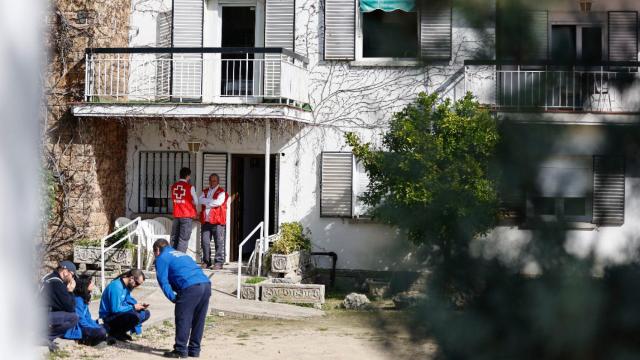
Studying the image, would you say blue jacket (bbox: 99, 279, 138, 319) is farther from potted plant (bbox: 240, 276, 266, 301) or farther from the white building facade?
the white building facade

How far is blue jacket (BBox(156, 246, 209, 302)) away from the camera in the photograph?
11680mm

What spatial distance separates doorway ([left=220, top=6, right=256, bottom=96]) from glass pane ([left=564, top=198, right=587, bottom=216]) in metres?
17.3

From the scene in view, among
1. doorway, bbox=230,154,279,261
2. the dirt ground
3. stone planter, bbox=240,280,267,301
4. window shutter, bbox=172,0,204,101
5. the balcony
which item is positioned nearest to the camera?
the dirt ground

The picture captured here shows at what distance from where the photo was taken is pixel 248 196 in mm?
20922

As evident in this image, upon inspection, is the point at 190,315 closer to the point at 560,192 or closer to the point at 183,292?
the point at 183,292

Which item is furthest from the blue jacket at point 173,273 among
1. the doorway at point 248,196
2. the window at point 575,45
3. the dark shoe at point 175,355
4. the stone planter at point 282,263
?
the window at point 575,45

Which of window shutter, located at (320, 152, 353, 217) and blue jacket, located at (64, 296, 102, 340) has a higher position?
window shutter, located at (320, 152, 353, 217)

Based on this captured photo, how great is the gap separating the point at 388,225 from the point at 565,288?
1.78 ft

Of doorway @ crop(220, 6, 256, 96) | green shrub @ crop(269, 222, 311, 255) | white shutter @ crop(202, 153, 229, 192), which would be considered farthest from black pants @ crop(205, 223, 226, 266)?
doorway @ crop(220, 6, 256, 96)

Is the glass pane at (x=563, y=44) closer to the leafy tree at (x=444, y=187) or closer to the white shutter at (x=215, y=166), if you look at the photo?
the leafy tree at (x=444, y=187)

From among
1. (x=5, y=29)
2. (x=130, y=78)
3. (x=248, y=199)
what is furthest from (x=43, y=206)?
(x=5, y=29)

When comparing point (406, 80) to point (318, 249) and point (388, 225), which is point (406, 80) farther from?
A: point (318, 249)

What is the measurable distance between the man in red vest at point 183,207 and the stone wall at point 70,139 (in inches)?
69.4

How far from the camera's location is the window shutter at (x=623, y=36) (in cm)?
258
